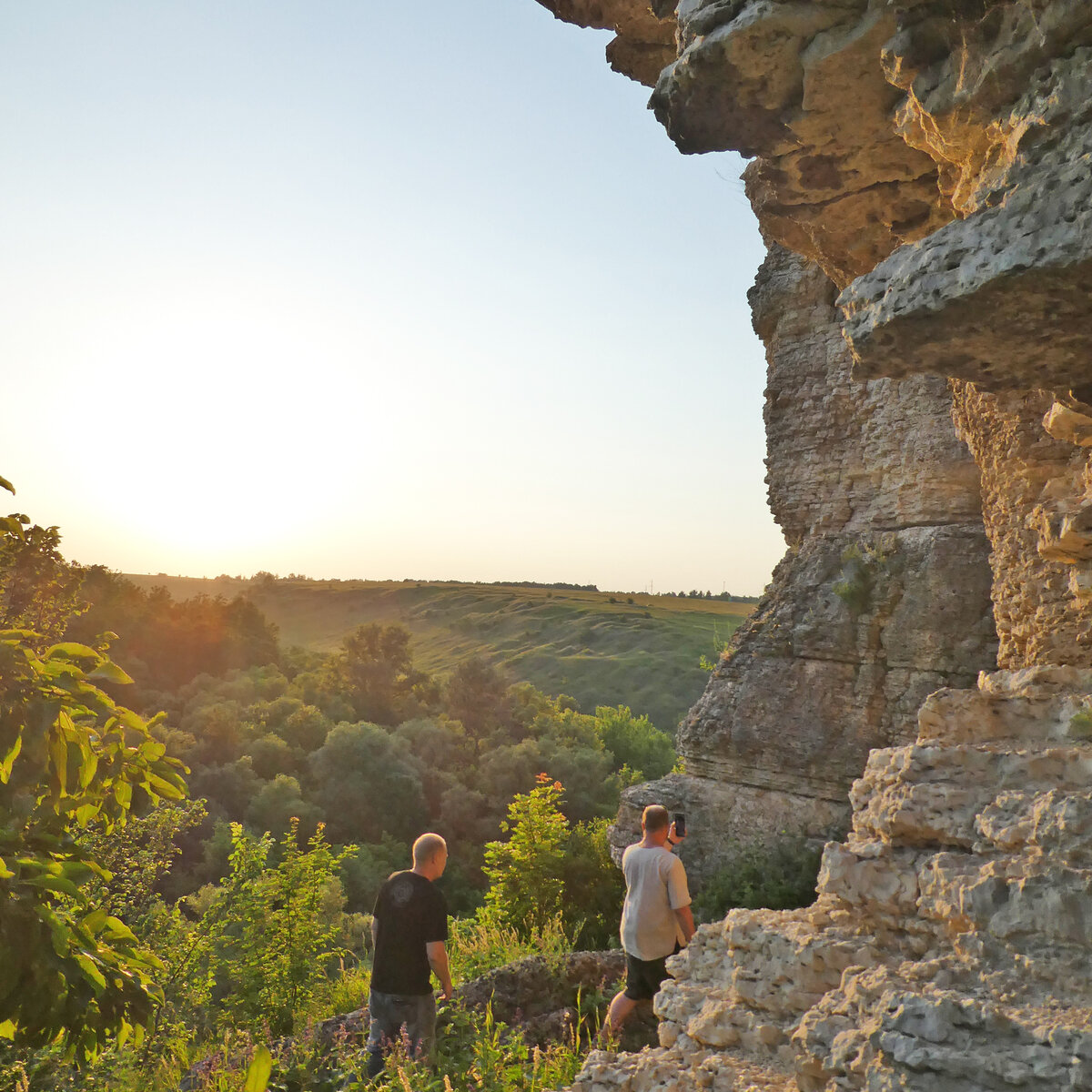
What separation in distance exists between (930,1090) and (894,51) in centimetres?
372

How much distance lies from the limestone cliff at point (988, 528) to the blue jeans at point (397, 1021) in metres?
1.83

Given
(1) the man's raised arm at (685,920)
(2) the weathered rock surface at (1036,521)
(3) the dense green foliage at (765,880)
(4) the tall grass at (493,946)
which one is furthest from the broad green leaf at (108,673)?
(3) the dense green foliage at (765,880)

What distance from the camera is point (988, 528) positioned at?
15.7 feet

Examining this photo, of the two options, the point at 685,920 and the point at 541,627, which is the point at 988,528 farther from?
the point at 541,627

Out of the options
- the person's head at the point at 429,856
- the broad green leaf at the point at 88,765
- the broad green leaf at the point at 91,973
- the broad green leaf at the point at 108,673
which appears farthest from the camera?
the person's head at the point at 429,856

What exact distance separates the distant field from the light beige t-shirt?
41431mm

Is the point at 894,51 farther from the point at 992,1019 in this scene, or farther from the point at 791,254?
the point at 791,254

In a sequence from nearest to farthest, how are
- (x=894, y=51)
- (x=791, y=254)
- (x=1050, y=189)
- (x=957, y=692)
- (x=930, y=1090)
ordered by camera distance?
(x=930, y=1090) < (x=1050, y=189) < (x=894, y=51) < (x=957, y=692) < (x=791, y=254)

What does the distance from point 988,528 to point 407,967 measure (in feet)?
14.6

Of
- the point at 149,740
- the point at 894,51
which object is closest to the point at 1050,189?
the point at 894,51

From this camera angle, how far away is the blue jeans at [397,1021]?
4.96 meters

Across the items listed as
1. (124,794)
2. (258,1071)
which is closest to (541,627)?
(124,794)

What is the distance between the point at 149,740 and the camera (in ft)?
8.88

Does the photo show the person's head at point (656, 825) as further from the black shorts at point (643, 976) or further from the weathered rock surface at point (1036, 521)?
the weathered rock surface at point (1036, 521)
